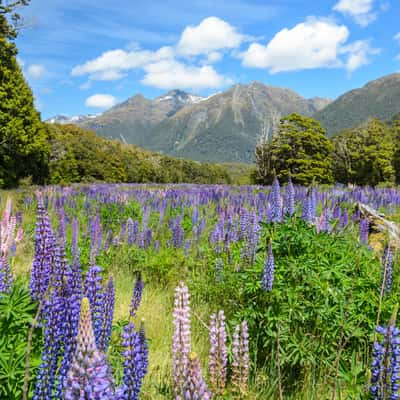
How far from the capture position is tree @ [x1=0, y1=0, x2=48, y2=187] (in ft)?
75.9

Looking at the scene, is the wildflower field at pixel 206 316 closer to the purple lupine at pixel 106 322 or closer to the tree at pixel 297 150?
the purple lupine at pixel 106 322

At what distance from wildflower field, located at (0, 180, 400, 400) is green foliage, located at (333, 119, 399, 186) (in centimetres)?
3546

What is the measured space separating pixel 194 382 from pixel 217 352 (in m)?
0.81

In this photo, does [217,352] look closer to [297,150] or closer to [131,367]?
[131,367]

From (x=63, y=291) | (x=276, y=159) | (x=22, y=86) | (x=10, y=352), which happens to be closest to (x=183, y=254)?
(x=10, y=352)

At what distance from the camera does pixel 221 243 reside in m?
5.57

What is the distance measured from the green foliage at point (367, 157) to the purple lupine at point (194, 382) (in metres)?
38.9

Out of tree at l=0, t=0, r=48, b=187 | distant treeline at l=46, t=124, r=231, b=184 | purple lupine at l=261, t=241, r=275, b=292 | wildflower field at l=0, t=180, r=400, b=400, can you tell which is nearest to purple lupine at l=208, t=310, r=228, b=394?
wildflower field at l=0, t=180, r=400, b=400

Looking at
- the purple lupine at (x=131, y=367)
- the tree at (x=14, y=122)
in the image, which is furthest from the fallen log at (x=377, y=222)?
the tree at (x=14, y=122)

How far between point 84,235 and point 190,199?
3.90 metres

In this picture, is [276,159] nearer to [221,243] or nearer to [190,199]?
[190,199]

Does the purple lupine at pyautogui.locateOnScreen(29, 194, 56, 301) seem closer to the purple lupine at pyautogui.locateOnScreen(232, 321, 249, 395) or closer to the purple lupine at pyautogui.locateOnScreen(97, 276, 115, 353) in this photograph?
the purple lupine at pyautogui.locateOnScreen(97, 276, 115, 353)

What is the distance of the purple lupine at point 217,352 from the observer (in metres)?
1.94

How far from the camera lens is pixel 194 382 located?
1200 mm
